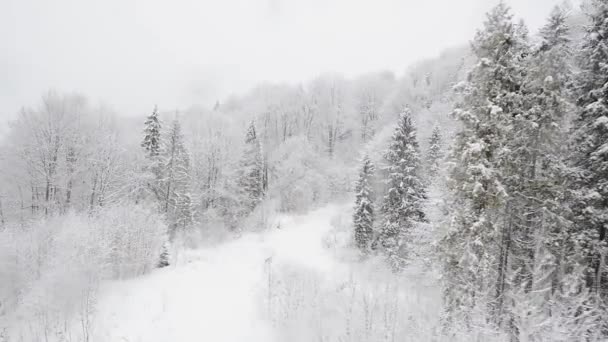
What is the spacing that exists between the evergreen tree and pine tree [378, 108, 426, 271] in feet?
59.0

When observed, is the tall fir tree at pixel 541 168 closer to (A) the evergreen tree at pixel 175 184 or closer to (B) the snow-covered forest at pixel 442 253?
(B) the snow-covered forest at pixel 442 253

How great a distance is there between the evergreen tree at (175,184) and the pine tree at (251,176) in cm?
742

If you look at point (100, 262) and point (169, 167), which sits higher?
point (169, 167)

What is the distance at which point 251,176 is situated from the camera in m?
35.8

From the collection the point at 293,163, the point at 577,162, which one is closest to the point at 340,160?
the point at 293,163

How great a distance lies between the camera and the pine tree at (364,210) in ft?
71.5

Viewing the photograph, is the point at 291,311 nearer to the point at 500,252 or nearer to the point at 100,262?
the point at 500,252

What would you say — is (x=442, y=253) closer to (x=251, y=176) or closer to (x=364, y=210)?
(x=364, y=210)

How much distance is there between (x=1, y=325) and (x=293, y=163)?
31630mm

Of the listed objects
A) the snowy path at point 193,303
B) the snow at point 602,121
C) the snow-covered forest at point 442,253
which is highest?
the snow at point 602,121

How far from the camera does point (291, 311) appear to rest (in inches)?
371

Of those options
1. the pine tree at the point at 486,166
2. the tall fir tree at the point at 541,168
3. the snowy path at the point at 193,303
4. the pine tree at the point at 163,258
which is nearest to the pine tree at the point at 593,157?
the tall fir tree at the point at 541,168

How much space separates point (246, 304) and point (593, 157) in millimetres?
12231

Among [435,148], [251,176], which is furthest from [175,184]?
[435,148]
